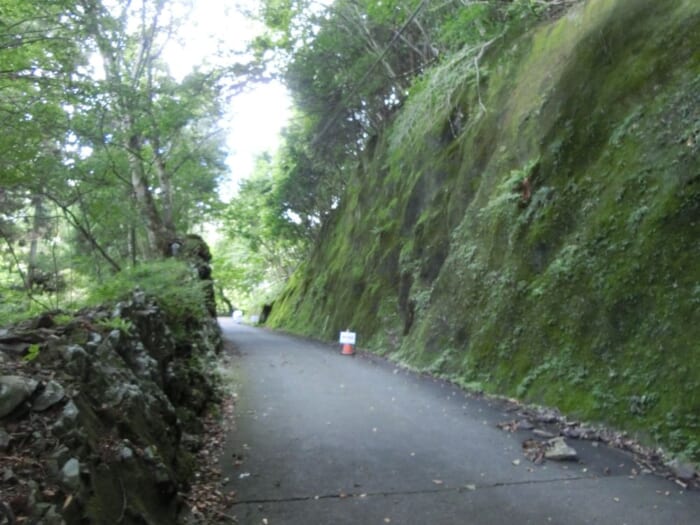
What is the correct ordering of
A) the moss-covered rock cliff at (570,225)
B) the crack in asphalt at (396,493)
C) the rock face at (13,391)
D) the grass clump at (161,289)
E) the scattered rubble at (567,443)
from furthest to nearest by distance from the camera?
1. the grass clump at (161,289)
2. the moss-covered rock cliff at (570,225)
3. the scattered rubble at (567,443)
4. the crack in asphalt at (396,493)
5. the rock face at (13,391)

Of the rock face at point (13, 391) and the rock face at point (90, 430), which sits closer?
the rock face at point (90, 430)

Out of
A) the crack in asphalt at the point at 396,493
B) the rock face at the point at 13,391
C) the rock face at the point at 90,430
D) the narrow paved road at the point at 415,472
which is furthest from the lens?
the crack in asphalt at the point at 396,493

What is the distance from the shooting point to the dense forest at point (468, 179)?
7.62m

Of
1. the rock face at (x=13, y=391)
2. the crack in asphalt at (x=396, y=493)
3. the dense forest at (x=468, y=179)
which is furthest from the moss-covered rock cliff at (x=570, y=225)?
the rock face at (x=13, y=391)

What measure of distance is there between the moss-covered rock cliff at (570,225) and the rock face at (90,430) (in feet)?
17.9

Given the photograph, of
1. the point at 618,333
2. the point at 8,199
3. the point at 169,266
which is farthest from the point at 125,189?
the point at 618,333

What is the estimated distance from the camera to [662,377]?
267 inches

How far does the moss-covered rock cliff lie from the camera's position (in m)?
7.34

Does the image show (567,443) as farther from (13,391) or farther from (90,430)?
(13,391)

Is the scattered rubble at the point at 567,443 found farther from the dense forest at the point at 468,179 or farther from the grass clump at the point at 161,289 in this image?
the grass clump at the point at 161,289

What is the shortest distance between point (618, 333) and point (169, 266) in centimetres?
878

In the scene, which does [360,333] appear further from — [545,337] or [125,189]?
[545,337]

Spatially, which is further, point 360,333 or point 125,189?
point 360,333

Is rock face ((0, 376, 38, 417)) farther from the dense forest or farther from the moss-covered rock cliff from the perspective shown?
the moss-covered rock cliff
